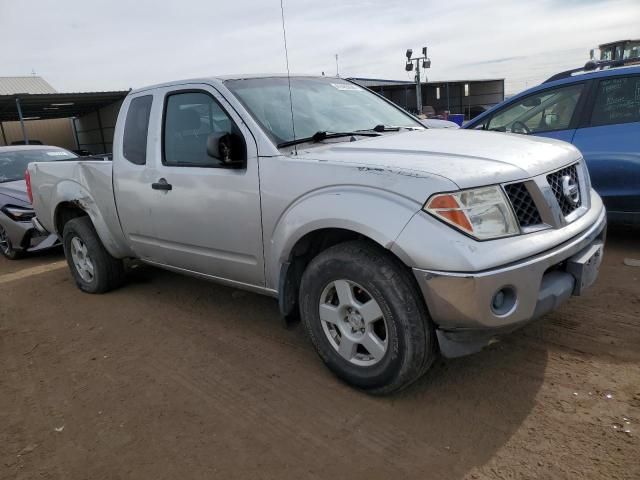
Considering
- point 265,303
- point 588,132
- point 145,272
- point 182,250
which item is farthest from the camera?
point 145,272

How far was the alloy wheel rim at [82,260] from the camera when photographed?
16.4 feet

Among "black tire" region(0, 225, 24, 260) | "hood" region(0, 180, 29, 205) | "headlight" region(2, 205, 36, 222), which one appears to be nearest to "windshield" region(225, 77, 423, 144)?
"headlight" region(2, 205, 36, 222)

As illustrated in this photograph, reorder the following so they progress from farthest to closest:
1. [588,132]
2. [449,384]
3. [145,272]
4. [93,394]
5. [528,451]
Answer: [145,272] → [588,132] → [93,394] → [449,384] → [528,451]

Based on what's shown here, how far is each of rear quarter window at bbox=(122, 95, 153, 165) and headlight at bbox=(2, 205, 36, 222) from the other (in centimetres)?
338

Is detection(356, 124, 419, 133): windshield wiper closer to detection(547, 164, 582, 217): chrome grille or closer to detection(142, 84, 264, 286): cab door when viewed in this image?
detection(142, 84, 264, 286): cab door

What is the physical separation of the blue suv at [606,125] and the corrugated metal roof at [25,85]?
119 ft

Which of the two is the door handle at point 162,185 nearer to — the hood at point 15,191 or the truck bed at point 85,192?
the truck bed at point 85,192

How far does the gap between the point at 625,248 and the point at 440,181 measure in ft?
11.6

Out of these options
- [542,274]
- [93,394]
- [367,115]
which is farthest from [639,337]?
[93,394]

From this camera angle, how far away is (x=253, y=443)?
2.51 metres

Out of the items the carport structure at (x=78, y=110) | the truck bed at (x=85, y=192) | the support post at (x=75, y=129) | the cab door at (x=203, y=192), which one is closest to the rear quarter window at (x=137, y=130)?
the cab door at (x=203, y=192)

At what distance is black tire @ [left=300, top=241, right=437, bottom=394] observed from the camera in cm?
249

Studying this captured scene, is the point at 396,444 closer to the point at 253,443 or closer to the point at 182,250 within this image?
the point at 253,443

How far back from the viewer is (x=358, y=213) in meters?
2.56
